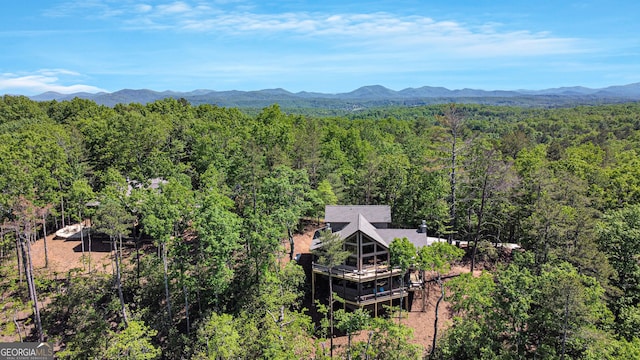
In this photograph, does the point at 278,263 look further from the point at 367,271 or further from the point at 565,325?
the point at 565,325

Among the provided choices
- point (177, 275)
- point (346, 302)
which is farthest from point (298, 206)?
point (177, 275)

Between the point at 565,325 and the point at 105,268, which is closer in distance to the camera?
the point at 565,325

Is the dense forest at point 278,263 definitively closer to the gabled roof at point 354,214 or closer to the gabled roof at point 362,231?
the gabled roof at point 354,214

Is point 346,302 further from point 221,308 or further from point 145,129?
point 145,129

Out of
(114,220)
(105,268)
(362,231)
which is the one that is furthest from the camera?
(105,268)

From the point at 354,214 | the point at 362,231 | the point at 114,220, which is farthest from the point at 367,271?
the point at 114,220

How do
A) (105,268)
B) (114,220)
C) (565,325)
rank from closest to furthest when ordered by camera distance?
(565,325) → (114,220) → (105,268)

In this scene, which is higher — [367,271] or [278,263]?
[278,263]

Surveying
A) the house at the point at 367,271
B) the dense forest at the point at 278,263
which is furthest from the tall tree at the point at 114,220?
the house at the point at 367,271
